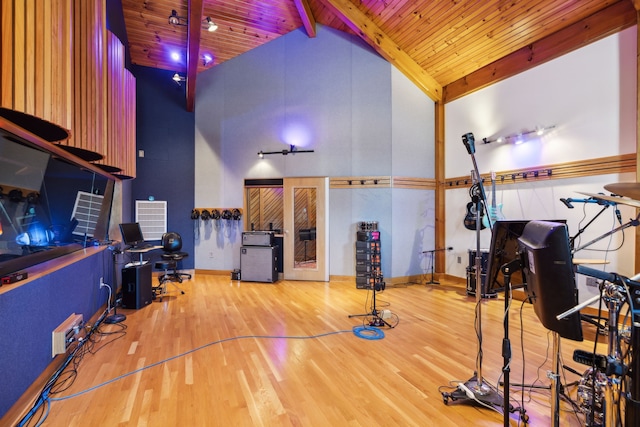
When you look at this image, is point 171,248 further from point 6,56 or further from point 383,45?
point 383,45

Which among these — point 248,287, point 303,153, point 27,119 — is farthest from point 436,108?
point 27,119

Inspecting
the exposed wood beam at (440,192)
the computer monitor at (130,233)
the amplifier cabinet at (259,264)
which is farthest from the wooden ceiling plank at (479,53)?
the computer monitor at (130,233)

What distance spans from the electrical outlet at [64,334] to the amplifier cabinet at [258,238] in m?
3.59

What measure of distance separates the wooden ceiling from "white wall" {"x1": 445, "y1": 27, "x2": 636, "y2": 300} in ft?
1.00

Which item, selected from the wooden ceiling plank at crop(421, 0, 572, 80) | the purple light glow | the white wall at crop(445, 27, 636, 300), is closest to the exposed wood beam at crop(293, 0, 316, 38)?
the purple light glow

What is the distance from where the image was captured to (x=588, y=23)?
4117 millimetres

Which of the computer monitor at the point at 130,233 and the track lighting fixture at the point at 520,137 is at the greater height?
the track lighting fixture at the point at 520,137

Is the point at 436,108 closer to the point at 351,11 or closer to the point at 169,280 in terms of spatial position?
the point at 351,11

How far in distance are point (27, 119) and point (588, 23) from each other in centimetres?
641

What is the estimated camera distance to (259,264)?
20.9 feet

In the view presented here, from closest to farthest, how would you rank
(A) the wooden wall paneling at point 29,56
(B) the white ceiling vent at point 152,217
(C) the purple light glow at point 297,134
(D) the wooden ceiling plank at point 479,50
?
(A) the wooden wall paneling at point 29,56 → (D) the wooden ceiling plank at point 479,50 → (C) the purple light glow at point 297,134 → (B) the white ceiling vent at point 152,217

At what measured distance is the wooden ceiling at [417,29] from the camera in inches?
167

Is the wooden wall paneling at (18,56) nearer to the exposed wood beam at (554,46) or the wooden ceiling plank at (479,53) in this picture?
the wooden ceiling plank at (479,53)

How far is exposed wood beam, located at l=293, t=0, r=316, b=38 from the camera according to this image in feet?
19.2
